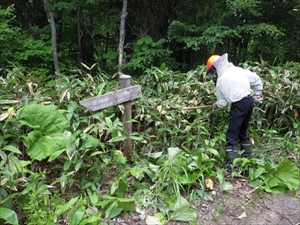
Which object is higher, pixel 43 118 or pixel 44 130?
pixel 43 118

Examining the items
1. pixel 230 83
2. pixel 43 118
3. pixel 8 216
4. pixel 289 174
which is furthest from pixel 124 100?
pixel 289 174

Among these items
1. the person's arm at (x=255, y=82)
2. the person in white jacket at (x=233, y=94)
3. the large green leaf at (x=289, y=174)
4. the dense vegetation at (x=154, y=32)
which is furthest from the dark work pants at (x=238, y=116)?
the dense vegetation at (x=154, y=32)

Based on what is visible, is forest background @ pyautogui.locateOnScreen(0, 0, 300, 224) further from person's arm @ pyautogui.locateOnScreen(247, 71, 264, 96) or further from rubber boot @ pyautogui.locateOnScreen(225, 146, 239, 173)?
person's arm @ pyautogui.locateOnScreen(247, 71, 264, 96)

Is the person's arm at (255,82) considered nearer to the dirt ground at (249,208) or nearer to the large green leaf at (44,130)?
the dirt ground at (249,208)

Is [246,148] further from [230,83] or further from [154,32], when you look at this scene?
[154,32]

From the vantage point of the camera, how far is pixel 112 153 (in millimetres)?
3037

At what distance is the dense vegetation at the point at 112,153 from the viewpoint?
7.98 feet

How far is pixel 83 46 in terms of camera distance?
33.5 feet

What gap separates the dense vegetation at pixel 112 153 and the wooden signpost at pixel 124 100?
11cm

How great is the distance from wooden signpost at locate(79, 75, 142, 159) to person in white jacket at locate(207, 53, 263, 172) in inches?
38.2

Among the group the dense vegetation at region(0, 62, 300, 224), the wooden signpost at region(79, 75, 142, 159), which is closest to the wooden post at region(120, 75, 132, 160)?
the wooden signpost at region(79, 75, 142, 159)

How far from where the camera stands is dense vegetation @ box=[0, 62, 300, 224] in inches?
95.7

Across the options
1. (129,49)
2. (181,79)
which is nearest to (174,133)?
(181,79)

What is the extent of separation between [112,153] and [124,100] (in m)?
0.61
